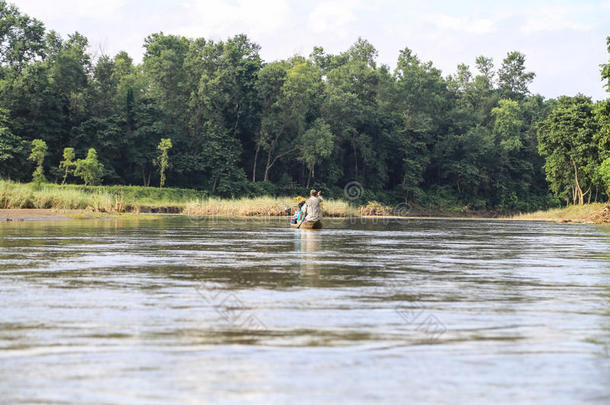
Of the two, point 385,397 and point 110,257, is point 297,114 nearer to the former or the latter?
point 110,257

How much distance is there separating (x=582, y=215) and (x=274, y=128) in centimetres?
3872

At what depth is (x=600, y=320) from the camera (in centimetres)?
977

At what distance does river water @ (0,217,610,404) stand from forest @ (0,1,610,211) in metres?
53.3

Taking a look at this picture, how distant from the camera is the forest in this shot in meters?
81.6

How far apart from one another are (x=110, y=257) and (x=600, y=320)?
11.8m

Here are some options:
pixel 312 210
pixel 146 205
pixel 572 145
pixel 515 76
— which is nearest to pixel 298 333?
pixel 312 210

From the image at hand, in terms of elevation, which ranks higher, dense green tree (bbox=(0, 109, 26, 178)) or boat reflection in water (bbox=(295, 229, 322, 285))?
dense green tree (bbox=(0, 109, 26, 178))

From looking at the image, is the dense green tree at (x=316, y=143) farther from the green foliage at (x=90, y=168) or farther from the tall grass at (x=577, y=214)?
the green foliage at (x=90, y=168)

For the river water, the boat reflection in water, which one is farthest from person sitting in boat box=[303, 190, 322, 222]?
the river water

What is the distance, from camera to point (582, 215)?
238 feet

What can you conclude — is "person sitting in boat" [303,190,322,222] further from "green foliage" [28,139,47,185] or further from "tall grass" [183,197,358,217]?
"green foliage" [28,139,47,185]

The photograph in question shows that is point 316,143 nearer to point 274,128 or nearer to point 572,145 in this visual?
point 274,128

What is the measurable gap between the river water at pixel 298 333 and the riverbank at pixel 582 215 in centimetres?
4968

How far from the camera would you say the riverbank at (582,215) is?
6372 cm
